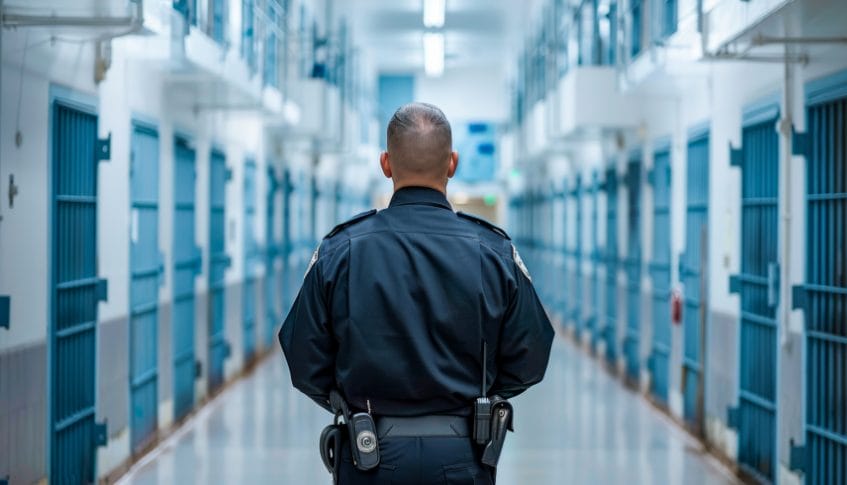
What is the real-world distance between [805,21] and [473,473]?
2.67 m

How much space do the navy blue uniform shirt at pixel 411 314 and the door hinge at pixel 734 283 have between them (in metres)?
4.00

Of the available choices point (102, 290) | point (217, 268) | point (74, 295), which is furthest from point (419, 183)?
point (217, 268)

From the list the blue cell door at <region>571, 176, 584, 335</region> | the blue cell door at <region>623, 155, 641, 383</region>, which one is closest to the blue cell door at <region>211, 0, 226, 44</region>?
the blue cell door at <region>623, 155, 641, 383</region>

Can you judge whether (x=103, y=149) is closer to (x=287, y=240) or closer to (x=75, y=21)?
Result: (x=75, y=21)

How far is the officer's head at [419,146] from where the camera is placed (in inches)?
97.0

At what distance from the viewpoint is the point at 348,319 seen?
7.88ft

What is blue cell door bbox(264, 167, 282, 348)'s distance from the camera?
1195cm

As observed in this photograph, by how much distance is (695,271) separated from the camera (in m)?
7.56

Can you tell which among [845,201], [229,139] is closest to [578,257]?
[229,139]

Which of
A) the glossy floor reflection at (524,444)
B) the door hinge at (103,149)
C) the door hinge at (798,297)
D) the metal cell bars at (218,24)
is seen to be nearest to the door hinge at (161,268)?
the glossy floor reflection at (524,444)

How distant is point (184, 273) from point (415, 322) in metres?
5.72

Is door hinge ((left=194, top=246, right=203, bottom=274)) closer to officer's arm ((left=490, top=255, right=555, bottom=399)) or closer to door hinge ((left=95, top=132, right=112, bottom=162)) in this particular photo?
door hinge ((left=95, top=132, right=112, bottom=162))

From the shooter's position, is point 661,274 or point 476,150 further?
point 476,150

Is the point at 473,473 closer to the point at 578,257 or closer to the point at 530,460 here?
the point at 530,460
